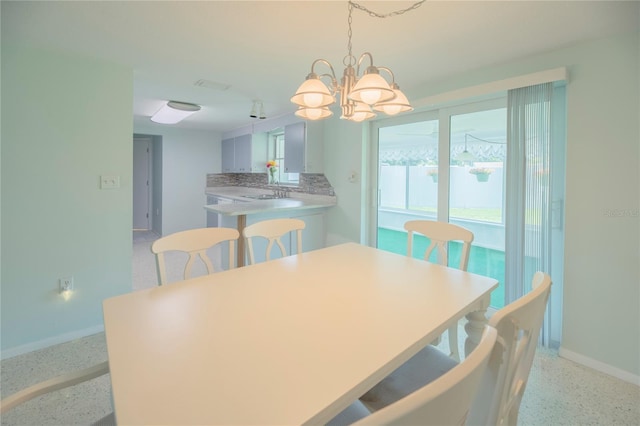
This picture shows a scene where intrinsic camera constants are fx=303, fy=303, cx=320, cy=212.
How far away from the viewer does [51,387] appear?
819 millimetres

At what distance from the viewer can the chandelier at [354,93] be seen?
114 cm

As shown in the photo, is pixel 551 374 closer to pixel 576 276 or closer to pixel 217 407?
pixel 576 276

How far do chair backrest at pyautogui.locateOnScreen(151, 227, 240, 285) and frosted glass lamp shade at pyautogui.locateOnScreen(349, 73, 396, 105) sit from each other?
1.06m

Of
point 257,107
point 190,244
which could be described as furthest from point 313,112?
point 257,107

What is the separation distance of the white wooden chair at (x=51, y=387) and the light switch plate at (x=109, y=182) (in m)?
1.95

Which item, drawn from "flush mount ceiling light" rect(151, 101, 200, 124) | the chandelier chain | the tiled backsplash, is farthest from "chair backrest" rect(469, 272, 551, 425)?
"flush mount ceiling light" rect(151, 101, 200, 124)

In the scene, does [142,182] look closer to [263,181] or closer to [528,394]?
[263,181]

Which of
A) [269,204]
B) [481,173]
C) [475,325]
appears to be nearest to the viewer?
[475,325]

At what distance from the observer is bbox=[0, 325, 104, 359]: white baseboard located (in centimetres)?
211

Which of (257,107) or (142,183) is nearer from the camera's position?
(257,107)

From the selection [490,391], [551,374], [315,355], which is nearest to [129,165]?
[315,355]

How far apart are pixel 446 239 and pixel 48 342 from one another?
2.92 meters

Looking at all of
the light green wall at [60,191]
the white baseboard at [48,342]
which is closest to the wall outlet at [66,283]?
the light green wall at [60,191]

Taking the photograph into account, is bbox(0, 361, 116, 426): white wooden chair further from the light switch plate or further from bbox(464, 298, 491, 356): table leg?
the light switch plate
